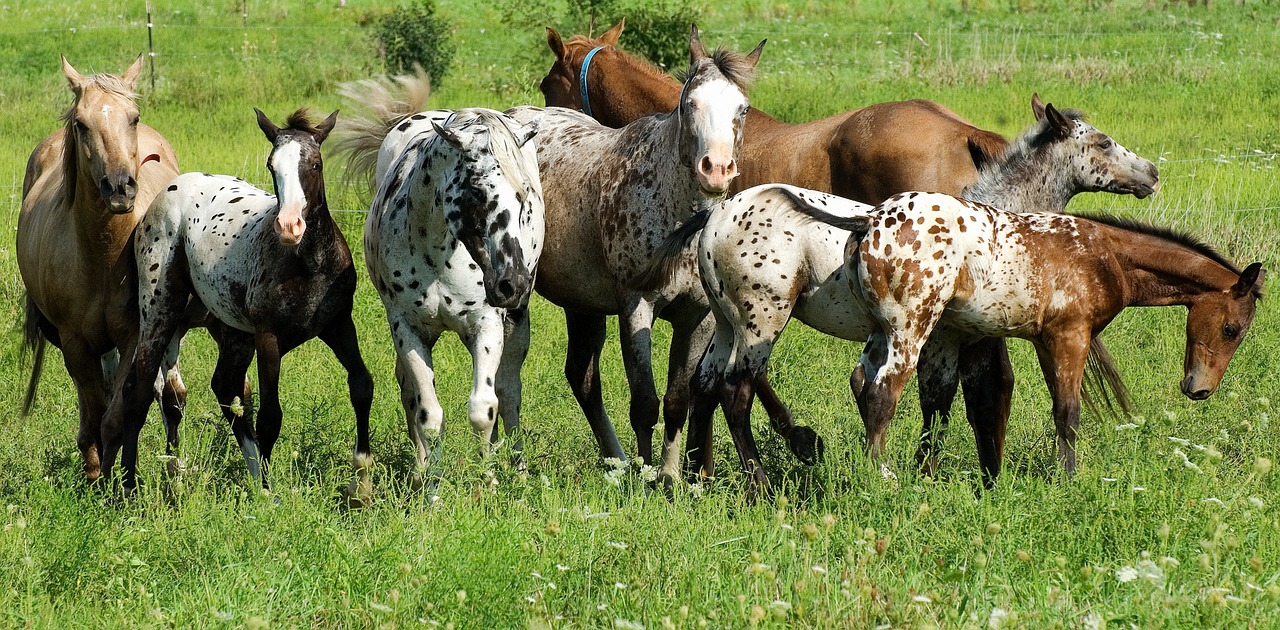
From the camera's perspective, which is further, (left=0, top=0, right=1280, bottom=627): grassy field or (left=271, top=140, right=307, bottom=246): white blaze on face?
(left=271, top=140, right=307, bottom=246): white blaze on face

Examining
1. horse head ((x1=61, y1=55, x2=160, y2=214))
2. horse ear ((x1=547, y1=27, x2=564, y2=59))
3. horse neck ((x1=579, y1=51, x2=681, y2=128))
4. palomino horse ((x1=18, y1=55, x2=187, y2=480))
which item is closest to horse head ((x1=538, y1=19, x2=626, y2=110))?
horse ear ((x1=547, y1=27, x2=564, y2=59))

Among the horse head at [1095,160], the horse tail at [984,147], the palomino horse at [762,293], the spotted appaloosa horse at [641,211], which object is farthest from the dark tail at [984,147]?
the spotted appaloosa horse at [641,211]

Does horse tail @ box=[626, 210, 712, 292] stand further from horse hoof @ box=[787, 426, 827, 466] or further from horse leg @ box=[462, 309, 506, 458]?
horse hoof @ box=[787, 426, 827, 466]

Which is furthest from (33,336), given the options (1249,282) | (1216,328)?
(1249,282)

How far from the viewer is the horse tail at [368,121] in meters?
7.55

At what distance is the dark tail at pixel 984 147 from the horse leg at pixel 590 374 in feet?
7.06

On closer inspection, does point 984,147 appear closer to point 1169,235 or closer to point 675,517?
point 1169,235

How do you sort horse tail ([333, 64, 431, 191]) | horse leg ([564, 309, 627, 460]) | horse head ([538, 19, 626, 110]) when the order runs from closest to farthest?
horse leg ([564, 309, 627, 460]) < horse tail ([333, 64, 431, 191]) < horse head ([538, 19, 626, 110])

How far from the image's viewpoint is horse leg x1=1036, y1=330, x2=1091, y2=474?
5293 millimetres

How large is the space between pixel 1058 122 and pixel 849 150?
1243mm

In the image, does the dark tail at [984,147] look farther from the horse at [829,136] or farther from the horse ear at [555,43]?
the horse ear at [555,43]

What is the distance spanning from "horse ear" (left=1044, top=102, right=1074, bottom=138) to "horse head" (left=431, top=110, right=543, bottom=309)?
8.24 feet

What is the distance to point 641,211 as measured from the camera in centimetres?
606

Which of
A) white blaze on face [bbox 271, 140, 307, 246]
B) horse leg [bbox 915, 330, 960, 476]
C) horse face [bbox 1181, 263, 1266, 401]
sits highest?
white blaze on face [bbox 271, 140, 307, 246]
